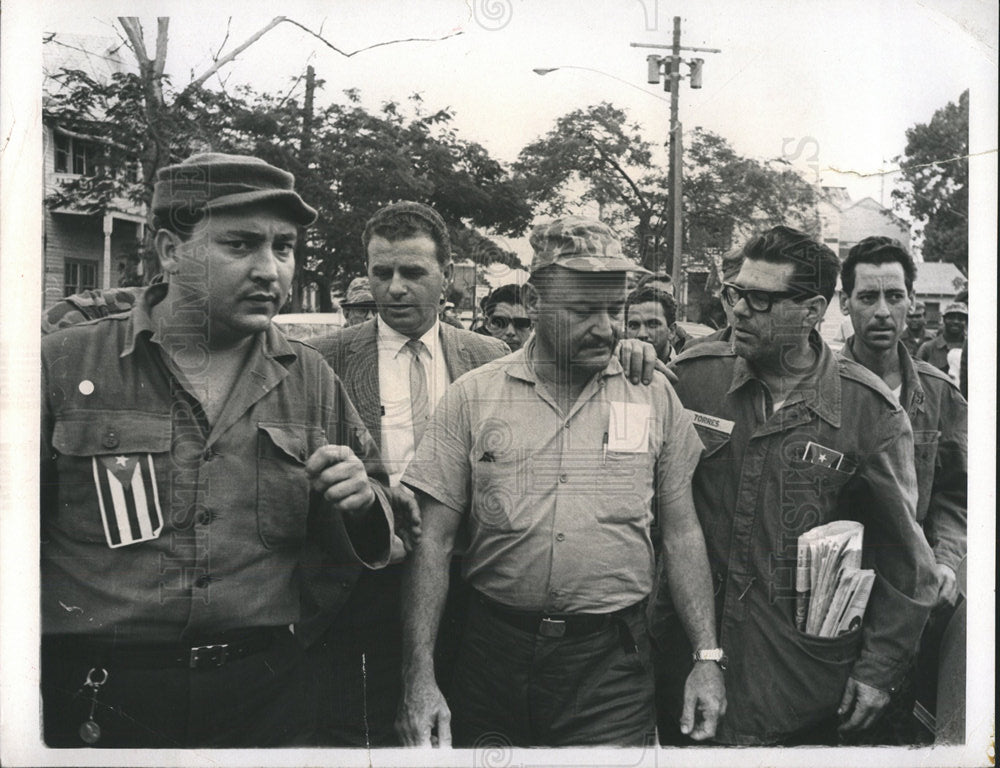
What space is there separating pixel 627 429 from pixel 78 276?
1.92m

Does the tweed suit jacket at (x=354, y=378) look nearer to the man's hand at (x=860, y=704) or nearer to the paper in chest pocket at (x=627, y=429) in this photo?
the paper in chest pocket at (x=627, y=429)

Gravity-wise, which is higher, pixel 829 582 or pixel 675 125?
pixel 675 125

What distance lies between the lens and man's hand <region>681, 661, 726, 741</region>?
3248 millimetres

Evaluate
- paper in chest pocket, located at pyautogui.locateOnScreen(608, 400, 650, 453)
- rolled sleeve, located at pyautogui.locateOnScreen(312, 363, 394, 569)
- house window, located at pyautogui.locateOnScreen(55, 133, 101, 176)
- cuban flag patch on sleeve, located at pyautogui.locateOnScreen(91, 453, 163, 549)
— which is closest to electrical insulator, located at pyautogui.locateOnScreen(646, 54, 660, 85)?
paper in chest pocket, located at pyautogui.locateOnScreen(608, 400, 650, 453)

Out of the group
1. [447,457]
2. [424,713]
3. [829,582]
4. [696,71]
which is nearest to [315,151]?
[447,457]

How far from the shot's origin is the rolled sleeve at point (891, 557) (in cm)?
345

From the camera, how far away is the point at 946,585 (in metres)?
3.64

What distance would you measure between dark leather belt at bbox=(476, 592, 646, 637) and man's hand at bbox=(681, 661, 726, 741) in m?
0.35

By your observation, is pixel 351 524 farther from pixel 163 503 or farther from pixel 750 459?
pixel 750 459

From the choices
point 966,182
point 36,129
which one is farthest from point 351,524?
point 966,182

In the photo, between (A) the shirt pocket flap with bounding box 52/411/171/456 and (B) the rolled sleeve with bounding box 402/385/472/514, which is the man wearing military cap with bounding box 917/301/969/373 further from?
(A) the shirt pocket flap with bounding box 52/411/171/456

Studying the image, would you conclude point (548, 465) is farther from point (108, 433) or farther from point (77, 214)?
point (77, 214)

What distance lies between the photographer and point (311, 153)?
3.36 metres

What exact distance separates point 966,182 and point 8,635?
149 inches
